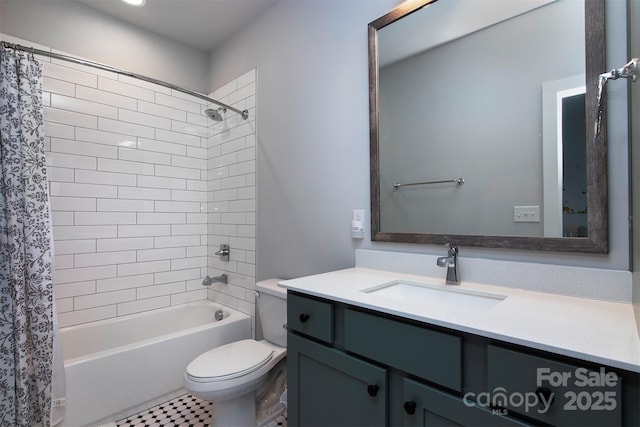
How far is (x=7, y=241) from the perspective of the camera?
147 centimetres

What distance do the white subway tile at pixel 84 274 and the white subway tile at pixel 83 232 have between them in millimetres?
221

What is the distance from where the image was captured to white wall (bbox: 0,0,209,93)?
1.97 meters

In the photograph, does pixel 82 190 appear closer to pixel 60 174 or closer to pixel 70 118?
pixel 60 174

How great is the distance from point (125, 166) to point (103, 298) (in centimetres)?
99

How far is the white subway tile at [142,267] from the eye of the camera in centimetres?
233

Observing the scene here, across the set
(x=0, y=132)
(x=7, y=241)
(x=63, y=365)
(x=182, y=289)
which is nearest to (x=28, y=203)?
(x=7, y=241)

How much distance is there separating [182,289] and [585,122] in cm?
278

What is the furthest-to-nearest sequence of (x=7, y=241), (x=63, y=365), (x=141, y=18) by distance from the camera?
(x=141, y=18)
(x=63, y=365)
(x=7, y=241)

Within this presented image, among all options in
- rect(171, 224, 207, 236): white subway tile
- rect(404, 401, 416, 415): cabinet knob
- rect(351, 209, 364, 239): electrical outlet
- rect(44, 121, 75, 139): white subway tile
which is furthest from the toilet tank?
rect(44, 121, 75, 139): white subway tile

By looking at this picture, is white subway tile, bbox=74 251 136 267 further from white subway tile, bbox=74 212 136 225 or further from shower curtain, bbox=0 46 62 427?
shower curtain, bbox=0 46 62 427

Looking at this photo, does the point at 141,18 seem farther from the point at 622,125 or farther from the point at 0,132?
the point at 622,125

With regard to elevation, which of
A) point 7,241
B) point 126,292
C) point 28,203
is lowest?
point 126,292

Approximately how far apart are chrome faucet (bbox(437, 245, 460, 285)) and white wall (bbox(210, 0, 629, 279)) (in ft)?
0.22

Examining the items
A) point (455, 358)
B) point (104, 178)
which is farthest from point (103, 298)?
point (455, 358)
